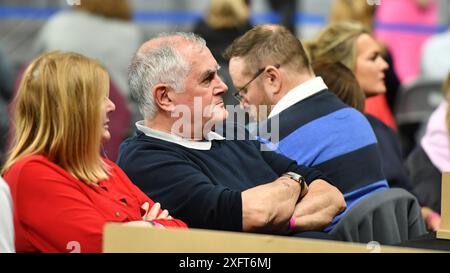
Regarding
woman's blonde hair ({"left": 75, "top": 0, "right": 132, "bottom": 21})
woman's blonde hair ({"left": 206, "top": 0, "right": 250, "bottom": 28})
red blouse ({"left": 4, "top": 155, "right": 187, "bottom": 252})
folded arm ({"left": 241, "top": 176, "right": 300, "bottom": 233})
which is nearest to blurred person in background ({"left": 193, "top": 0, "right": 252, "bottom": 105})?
woman's blonde hair ({"left": 206, "top": 0, "right": 250, "bottom": 28})

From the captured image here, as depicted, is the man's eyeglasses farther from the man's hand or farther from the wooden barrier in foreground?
the wooden barrier in foreground

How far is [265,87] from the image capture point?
4102 millimetres

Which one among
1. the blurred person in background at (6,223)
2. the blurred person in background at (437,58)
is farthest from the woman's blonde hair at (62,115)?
the blurred person in background at (437,58)

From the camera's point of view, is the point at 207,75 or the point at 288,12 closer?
the point at 207,75

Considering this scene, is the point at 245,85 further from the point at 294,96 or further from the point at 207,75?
the point at 207,75

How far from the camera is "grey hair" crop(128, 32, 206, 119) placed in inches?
142

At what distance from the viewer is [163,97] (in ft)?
11.9

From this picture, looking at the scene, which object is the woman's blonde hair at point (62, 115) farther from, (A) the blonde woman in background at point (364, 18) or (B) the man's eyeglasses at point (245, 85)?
(A) the blonde woman in background at point (364, 18)

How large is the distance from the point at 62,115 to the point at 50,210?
0.30 m

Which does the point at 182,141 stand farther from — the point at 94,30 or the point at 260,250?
the point at 94,30

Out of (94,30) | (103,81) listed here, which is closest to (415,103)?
(94,30)

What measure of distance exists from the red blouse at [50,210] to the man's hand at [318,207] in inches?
32.0

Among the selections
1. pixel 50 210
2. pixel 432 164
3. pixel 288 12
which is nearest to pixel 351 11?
pixel 288 12
